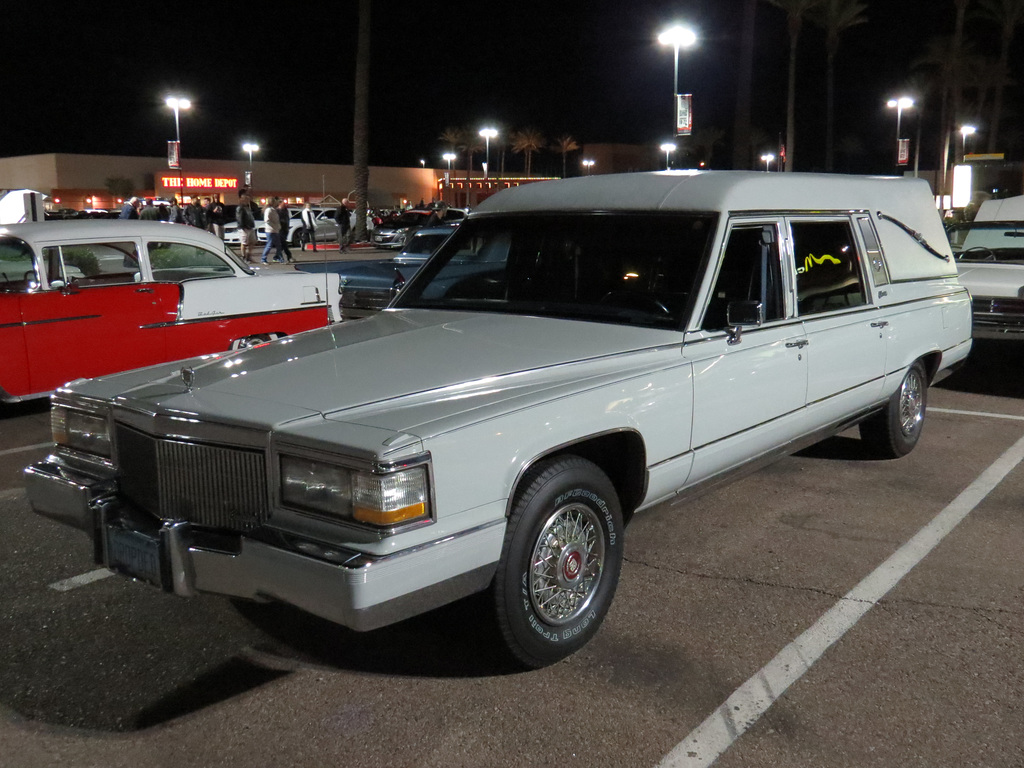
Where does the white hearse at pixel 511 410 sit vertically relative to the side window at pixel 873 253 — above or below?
below

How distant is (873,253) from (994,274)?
4417 mm

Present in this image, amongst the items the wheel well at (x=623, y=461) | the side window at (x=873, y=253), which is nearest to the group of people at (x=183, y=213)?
the side window at (x=873, y=253)

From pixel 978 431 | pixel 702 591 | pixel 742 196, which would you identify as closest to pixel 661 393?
pixel 702 591

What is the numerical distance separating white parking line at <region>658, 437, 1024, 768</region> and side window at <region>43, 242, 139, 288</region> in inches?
250

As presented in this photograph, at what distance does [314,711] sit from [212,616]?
0.99 metres

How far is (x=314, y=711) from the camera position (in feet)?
11.1

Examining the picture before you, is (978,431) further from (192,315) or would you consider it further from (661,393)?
(192,315)

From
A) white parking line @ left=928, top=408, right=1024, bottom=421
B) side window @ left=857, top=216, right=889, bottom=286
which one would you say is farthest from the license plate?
white parking line @ left=928, top=408, right=1024, bottom=421

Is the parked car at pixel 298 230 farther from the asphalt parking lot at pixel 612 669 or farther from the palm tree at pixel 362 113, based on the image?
the asphalt parking lot at pixel 612 669

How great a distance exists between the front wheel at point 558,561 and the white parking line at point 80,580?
6.90 feet

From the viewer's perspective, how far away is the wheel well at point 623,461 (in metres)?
3.96

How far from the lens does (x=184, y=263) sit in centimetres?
852

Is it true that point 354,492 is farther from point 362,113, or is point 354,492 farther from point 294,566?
point 362,113

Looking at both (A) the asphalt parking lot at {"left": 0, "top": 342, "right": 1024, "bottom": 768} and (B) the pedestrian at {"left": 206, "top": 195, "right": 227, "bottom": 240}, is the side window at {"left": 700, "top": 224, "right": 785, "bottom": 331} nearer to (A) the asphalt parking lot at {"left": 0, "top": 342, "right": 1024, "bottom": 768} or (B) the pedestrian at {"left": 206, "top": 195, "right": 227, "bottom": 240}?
(A) the asphalt parking lot at {"left": 0, "top": 342, "right": 1024, "bottom": 768}
